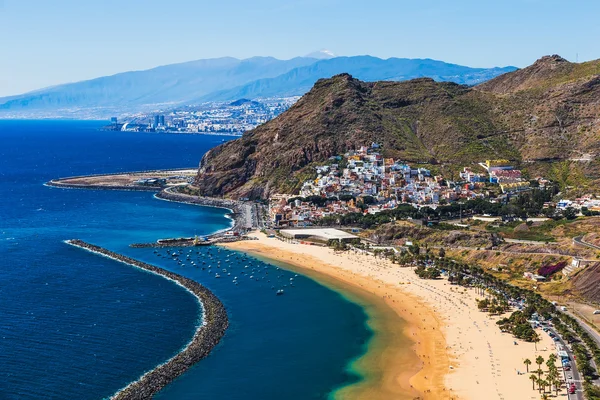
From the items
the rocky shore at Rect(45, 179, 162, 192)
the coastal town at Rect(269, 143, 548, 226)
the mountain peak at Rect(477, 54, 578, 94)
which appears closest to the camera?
the coastal town at Rect(269, 143, 548, 226)

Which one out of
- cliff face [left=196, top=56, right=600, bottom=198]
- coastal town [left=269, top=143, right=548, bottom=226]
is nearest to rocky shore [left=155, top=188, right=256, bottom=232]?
cliff face [left=196, top=56, right=600, bottom=198]

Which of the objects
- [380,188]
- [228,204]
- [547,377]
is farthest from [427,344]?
[228,204]

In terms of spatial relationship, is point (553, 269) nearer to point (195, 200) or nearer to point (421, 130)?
point (421, 130)

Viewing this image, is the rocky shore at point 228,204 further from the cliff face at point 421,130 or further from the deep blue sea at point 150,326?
the deep blue sea at point 150,326

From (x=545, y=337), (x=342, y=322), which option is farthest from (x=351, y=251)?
(x=545, y=337)

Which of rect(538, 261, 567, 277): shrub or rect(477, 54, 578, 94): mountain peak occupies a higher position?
rect(477, 54, 578, 94): mountain peak

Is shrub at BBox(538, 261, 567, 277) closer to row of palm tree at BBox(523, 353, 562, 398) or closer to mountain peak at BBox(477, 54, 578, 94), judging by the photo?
row of palm tree at BBox(523, 353, 562, 398)
